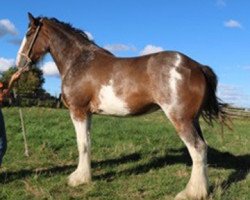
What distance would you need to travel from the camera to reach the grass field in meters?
7.35

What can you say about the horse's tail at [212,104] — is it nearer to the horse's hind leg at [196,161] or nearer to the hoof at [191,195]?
the horse's hind leg at [196,161]

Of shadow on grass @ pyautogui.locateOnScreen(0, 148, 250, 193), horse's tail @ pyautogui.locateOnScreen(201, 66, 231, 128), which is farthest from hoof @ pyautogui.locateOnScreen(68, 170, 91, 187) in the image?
horse's tail @ pyautogui.locateOnScreen(201, 66, 231, 128)

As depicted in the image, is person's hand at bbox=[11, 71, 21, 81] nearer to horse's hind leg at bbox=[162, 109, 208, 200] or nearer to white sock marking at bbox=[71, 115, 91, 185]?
white sock marking at bbox=[71, 115, 91, 185]

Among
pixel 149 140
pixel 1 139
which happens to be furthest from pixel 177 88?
pixel 149 140

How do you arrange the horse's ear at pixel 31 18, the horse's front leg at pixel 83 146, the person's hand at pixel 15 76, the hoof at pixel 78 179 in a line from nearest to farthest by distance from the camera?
the hoof at pixel 78 179 < the horse's front leg at pixel 83 146 < the person's hand at pixel 15 76 < the horse's ear at pixel 31 18

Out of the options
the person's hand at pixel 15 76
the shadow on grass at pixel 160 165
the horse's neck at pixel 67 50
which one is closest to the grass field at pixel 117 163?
the shadow on grass at pixel 160 165

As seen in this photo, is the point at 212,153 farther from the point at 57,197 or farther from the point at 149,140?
the point at 57,197

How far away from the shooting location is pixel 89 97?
796 cm

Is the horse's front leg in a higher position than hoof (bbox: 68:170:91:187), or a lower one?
higher

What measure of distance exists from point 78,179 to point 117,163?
6.02 ft

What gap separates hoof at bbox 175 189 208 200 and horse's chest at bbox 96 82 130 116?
5.31ft

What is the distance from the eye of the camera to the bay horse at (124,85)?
7.04m

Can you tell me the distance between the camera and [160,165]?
372 inches

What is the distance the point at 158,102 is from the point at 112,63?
1.19 meters
